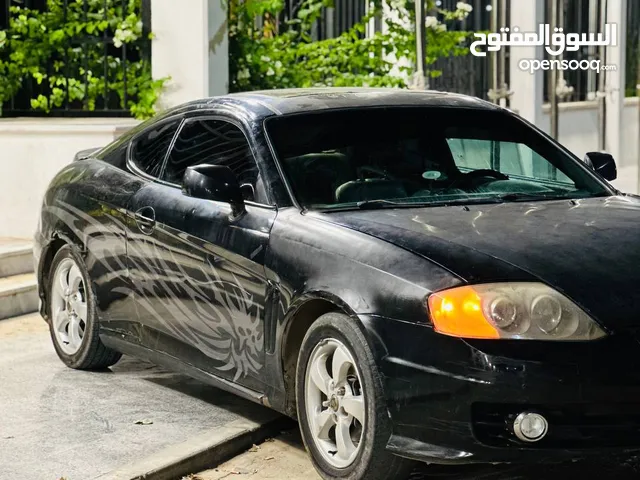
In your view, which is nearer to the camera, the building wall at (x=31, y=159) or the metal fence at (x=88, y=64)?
the building wall at (x=31, y=159)

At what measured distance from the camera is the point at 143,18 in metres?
12.9

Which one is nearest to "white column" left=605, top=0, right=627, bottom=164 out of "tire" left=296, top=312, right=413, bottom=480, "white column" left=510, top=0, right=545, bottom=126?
"white column" left=510, top=0, right=545, bottom=126

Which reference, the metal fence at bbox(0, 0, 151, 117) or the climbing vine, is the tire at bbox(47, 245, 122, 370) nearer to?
the climbing vine

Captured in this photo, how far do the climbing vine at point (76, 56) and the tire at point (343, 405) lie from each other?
302 inches

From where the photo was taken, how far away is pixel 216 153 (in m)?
6.62

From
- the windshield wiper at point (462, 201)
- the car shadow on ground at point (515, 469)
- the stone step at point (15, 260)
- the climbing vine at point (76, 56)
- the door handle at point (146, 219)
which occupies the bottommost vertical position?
the car shadow on ground at point (515, 469)

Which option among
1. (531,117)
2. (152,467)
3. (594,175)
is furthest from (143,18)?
(152,467)

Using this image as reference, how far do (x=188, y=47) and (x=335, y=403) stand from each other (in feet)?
25.3

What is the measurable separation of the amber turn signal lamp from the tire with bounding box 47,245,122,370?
2.95 metres

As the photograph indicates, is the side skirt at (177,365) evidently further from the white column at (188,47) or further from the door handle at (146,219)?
the white column at (188,47)

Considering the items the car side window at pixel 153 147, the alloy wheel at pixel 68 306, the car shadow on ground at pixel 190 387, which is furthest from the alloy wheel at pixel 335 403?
the alloy wheel at pixel 68 306

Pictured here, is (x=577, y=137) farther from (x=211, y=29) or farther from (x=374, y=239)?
(x=374, y=239)

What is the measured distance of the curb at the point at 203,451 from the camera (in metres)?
5.54

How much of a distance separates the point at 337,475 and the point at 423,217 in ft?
3.50
